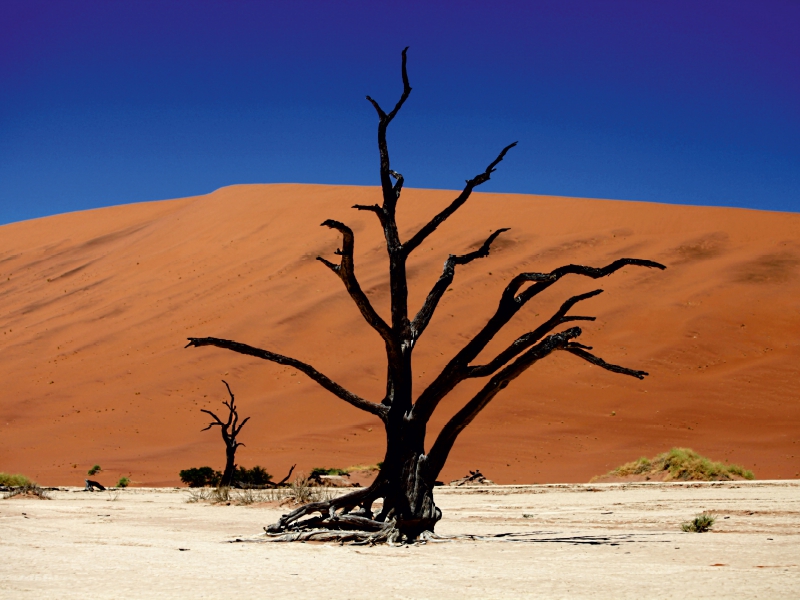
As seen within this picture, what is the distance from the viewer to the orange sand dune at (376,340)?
1031 inches

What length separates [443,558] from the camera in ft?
22.4

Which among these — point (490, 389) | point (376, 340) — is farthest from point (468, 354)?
point (376, 340)

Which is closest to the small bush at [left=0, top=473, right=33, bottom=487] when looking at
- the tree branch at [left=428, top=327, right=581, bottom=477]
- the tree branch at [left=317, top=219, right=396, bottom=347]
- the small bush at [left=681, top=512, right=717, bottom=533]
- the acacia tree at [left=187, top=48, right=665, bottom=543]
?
the acacia tree at [left=187, top=48, right=665, bottom=543]

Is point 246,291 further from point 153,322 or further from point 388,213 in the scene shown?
point 388,213

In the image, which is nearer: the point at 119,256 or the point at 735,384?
the point at 735,384

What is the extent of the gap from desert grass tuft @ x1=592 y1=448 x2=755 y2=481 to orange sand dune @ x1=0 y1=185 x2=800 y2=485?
1691mm

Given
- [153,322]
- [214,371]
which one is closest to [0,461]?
[214,371]

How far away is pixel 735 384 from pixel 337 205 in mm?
33052

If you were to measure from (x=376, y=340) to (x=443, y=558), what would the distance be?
30.2 meters

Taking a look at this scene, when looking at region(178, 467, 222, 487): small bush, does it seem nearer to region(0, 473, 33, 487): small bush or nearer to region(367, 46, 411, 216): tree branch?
region(0, 473, 33, 487): small bush

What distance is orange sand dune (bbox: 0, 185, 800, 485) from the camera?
26.2 metres

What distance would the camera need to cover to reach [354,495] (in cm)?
832

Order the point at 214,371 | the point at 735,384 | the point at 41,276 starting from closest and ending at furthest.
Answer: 1. the point at 735,384
2. the point at 214,371
3. the point at 41,276

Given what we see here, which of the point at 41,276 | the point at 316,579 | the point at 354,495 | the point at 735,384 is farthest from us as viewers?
the point at 41,276
